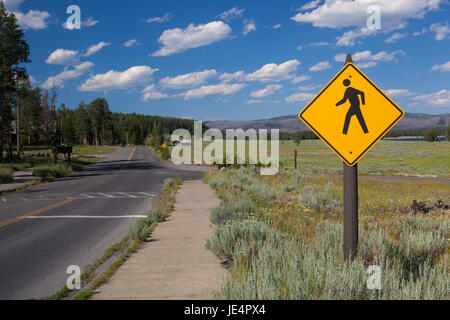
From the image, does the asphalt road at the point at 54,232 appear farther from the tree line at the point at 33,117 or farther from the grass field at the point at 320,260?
the tree line at the point at 33,117

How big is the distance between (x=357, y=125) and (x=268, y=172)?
69.1ft

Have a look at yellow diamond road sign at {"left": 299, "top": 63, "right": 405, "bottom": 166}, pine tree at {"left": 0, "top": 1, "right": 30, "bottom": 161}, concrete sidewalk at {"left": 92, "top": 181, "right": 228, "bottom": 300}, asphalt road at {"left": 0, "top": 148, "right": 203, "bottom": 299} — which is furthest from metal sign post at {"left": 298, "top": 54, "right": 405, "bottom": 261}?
pine tree at {"left": 0, "top": 1, "right": 30, "bottom": 161}

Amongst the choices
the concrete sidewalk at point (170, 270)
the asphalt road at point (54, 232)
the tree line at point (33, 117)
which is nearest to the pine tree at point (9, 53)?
the tree line at point (33, 117)

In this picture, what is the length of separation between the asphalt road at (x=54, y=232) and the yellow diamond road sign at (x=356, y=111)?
4560 millimetres

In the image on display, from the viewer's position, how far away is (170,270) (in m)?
5.45

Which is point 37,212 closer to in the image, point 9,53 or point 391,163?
point 9,53

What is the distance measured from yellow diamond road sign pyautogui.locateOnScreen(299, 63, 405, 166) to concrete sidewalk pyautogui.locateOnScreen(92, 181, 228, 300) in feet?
8.06

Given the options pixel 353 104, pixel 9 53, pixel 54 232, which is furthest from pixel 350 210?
pixel 9 53

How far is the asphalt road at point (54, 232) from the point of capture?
563 cm

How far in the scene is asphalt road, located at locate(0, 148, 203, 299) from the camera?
5633 millimetres

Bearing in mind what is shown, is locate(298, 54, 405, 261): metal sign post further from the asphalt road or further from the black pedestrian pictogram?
the asphalt road
